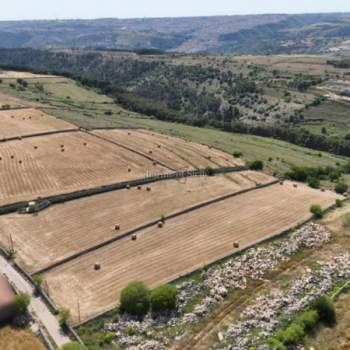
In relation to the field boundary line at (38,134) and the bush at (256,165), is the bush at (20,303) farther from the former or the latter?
the field boundary line at (38,134)

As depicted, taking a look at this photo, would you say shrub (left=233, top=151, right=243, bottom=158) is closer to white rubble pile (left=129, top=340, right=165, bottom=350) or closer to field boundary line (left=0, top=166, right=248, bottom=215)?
field boundary line (left=0, top=166, right=248, bottom=215)

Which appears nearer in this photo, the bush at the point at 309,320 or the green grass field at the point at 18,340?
the green grass field at the point at 18,340

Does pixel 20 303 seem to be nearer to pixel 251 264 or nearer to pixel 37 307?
pixel 37 307

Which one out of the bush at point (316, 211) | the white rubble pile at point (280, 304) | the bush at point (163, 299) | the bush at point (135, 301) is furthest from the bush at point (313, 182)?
the bush at point (135, 301)

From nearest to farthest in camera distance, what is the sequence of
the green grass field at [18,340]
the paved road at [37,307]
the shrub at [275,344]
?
the shrub at [275,344] < the green grass field at [18,340] < the paved road at [37,307]

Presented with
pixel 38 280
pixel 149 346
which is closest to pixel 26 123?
pixel 38 280

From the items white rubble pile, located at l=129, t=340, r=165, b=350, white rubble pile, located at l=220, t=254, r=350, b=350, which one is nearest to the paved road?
white rubble pile, located at l=129, t=340, r=165, b=350

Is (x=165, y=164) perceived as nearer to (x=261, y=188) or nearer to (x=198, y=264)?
(x=261, y=188)
